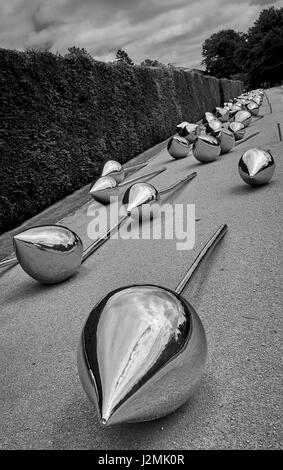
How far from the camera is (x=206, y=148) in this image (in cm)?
813

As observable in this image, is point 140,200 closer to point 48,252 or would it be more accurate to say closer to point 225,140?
point 48,252

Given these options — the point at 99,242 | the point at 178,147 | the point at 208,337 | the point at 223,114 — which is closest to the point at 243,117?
the point at 223,114

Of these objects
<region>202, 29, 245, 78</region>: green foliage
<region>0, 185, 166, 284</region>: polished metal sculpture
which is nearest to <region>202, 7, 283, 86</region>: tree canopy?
<region>202, 29, 245, 78</region>: green foliage

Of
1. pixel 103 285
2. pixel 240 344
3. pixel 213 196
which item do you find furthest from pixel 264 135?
pixel 240 344

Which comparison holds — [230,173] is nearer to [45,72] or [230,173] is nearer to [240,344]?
[45,72]

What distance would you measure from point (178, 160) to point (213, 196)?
4689mm

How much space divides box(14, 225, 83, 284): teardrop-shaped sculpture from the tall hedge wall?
3154 millimetres

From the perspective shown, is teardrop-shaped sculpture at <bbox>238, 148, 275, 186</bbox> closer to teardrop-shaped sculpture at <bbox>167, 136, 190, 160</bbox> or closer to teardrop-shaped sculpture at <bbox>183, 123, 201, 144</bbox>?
teardrop-shaped sculpture at <bbox>167, 136, 190, 160</bbox>

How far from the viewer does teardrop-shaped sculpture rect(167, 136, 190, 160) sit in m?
9.91

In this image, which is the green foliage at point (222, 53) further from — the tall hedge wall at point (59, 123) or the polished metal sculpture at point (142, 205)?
the polished metal sculpture at point (142, 205)

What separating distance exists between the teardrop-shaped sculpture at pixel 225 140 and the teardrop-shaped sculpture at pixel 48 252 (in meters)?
6.11

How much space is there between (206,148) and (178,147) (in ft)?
6.17

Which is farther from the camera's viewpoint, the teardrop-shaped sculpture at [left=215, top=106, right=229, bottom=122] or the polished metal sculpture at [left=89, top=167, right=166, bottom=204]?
the teardrop-shaped sculpture at [left=215, top=106, right=229, bottom=122]

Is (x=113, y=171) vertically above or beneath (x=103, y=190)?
above
